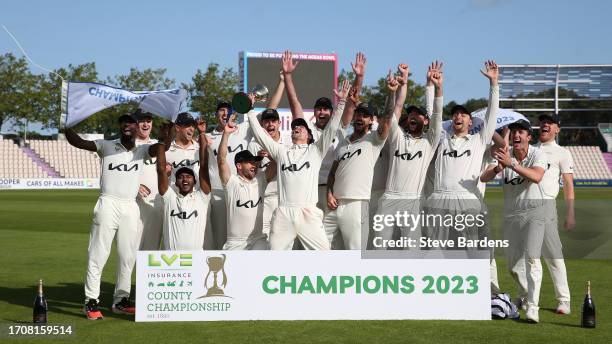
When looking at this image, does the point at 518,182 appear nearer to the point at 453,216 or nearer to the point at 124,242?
the point at 453,216

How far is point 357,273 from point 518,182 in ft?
7.57

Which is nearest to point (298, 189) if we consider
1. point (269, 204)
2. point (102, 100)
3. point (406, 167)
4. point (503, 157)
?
point (269, 204)

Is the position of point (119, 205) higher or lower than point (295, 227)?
higher

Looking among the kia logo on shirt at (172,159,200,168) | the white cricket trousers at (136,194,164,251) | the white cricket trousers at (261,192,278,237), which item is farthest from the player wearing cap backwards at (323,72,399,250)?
the white cricket trousers at (136,194,164,251)

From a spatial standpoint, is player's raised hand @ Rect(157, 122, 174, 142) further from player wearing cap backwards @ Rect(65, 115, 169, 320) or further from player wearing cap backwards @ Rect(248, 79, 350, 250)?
player wearing cap backwards @ Rect(248, 79, 350, 250)

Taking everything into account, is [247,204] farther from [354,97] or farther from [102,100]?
[102,100]

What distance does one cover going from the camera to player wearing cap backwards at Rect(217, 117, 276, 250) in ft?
29.6

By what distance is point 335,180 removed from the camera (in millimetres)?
9086

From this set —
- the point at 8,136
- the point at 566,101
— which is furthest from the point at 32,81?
the point at 566,101

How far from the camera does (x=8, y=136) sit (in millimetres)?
74875

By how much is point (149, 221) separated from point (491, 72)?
4.72 m

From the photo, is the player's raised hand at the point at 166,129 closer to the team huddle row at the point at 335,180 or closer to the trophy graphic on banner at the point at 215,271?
the team huddle row at the point at 335,180

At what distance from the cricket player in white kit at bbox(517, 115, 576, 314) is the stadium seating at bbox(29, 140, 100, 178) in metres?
53.0

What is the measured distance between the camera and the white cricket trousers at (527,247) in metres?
8.44
